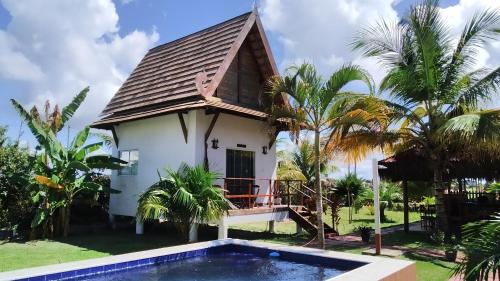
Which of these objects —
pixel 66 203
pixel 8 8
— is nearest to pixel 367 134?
pixel 66 203

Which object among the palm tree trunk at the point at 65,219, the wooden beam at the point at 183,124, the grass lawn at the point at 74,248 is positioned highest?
the wooden beam at the point at 183,124

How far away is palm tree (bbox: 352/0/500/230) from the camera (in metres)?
12.1

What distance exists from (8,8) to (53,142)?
426 centimetres

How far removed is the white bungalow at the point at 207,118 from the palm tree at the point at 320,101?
2769 mm

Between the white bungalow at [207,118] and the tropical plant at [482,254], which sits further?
the white bungalow at [207,118]

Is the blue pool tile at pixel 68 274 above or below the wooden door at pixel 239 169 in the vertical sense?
below

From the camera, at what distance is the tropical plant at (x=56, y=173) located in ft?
42.9

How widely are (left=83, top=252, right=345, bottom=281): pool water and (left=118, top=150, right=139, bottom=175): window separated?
7.43 metres

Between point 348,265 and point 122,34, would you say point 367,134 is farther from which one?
point 122,34

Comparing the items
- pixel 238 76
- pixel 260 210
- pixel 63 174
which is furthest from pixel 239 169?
pixel 63 174

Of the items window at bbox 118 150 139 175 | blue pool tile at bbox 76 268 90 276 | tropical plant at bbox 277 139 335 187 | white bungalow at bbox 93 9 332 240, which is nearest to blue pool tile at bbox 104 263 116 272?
blue pool tile at bbox 76 268 90 276

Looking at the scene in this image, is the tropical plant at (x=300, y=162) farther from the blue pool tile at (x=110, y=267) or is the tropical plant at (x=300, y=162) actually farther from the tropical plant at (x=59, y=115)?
the blue pool tile at (x=110, y=267)

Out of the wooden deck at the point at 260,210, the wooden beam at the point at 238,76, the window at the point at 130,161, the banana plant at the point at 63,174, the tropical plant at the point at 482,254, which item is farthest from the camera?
the window at the point at 130,161

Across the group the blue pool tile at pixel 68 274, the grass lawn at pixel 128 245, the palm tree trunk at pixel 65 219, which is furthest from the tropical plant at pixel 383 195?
the blue pool tile at pixel 68 274
